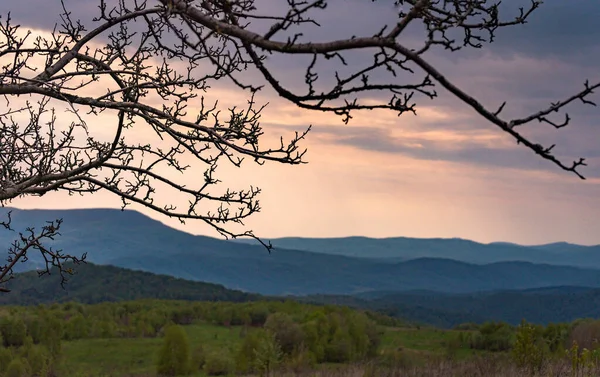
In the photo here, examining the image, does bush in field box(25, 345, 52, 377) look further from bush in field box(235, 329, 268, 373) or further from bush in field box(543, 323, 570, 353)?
bush in field box(543, 323, 570, 353)

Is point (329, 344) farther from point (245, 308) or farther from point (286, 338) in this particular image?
point (245, 308)

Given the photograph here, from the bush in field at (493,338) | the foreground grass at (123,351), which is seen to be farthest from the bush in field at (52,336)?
the bush in field at (493,338)

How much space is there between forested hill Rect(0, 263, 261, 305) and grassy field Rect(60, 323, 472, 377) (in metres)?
60.9

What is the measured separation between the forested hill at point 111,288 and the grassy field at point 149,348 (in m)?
60.9

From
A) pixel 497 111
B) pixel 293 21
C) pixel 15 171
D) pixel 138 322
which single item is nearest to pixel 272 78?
pixel 293 21

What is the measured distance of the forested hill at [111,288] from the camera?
10238 centimetres

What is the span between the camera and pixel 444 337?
41969 mm

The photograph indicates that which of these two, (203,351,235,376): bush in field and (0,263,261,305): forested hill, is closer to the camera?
(203,351,235,376): bush in field

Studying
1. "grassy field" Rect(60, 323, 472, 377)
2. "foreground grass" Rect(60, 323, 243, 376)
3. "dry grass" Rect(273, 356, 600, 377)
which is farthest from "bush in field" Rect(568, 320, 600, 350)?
"foreground grass" Rect(60, 323, 243, 376)

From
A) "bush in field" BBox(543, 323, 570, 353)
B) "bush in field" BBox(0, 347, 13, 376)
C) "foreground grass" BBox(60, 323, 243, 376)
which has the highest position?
"bush in field" BBox(543, 323, 570, 353)

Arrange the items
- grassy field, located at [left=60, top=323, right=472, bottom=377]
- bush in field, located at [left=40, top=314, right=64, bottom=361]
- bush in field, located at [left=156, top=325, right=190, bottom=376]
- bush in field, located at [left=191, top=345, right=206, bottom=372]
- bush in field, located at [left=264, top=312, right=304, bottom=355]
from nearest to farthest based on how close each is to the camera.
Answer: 1. bush in field, located at [left=156, top=325, right=190, bottom=376]
2. bush in field, located at [left=191, top=345, right=206, bottom=372]
3. bush in field, located at [left=264, top=312, right=304, bottom=355]
4. grassy field, located at [left=60, top=323, right=472, bottom=377]
5. bush in field, located at [left=40, top=314, right=64, bottom=361]

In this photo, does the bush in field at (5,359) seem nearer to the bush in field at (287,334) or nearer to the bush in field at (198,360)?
the bush in field at (198,360)

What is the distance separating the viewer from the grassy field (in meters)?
31.0

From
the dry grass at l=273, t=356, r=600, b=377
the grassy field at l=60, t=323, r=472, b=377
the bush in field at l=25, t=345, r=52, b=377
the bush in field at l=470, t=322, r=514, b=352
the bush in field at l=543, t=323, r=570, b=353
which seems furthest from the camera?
the bush in field at l=470, t=322, r=514, b=352
